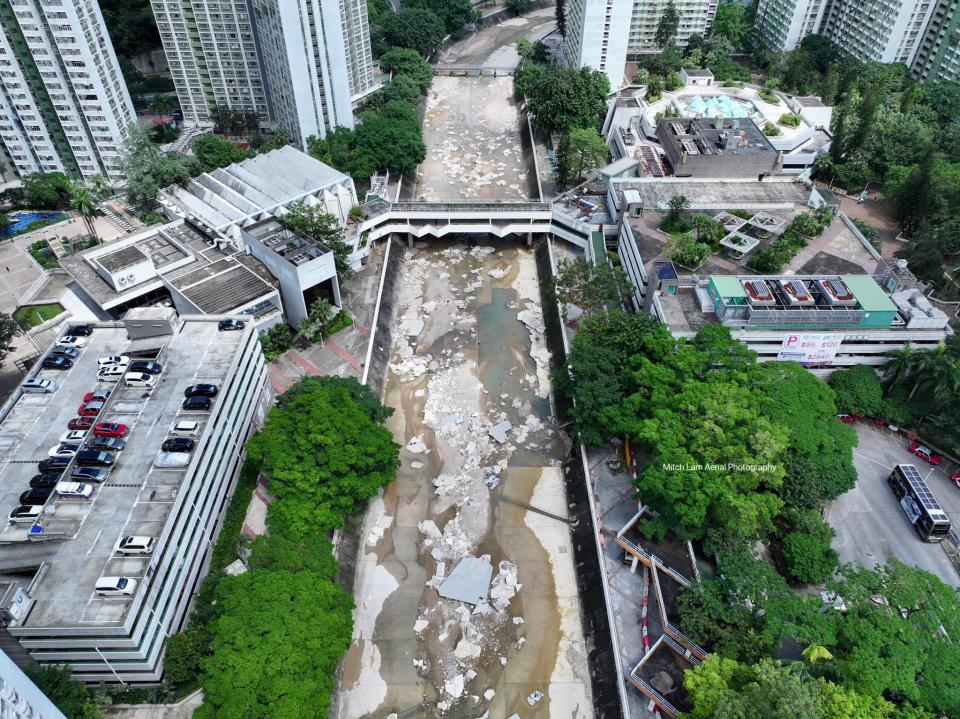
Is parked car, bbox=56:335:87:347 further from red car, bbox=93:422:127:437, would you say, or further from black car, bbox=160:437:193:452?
black car, bbox=160:437:193:452

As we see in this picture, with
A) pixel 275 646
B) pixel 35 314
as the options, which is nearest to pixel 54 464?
pixel 275 646

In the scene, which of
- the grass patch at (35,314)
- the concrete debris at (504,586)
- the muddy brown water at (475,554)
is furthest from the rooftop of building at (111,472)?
the concrete debris at (504,586)

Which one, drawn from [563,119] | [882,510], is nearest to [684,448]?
[882,510]

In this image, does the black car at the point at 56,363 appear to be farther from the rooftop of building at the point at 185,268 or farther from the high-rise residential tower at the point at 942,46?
the high-rise residential tower at the point at 942,46

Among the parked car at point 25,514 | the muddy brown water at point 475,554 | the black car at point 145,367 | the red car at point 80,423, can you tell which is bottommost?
the muddy brown water at point 475,554

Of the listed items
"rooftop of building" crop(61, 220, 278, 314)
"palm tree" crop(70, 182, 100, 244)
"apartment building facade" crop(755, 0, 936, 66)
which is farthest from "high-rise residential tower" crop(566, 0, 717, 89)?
"palm tree" crop(70, 182, 100, 244)

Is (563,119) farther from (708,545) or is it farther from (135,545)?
(135,545)
